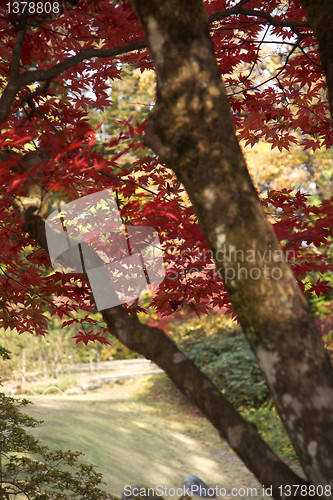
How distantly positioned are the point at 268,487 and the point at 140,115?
55.1 feet

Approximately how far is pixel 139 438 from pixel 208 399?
8.59 meters

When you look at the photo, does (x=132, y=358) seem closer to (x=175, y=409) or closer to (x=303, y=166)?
(x=175, y=409)

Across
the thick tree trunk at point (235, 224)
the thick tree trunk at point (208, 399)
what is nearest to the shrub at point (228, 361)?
the thick tree trunk at point (208, 399)

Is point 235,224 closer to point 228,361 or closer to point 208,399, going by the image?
point 208,399

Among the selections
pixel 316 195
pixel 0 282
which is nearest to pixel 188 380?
pixel 0 282

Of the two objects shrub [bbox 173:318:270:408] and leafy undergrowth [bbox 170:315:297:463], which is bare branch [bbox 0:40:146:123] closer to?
leafy undergrowth [bbox 170:315:297:463]

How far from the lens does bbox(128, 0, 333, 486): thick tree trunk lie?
6.55ft

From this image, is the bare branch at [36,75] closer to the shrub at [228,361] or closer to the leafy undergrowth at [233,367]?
the leafy undergrowth at [233,367]

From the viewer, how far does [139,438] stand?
10.2 meters

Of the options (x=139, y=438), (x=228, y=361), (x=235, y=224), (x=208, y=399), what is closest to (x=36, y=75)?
(x=235, y=224)

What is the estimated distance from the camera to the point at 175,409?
12.8 m

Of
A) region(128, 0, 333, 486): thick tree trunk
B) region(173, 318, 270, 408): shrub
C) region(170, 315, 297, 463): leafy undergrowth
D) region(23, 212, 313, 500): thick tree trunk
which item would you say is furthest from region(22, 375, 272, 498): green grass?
region(128, 0, 333, 486): thick tree trunk

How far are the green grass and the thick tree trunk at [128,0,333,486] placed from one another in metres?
6.05

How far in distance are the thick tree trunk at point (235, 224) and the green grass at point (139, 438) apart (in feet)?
19.9
